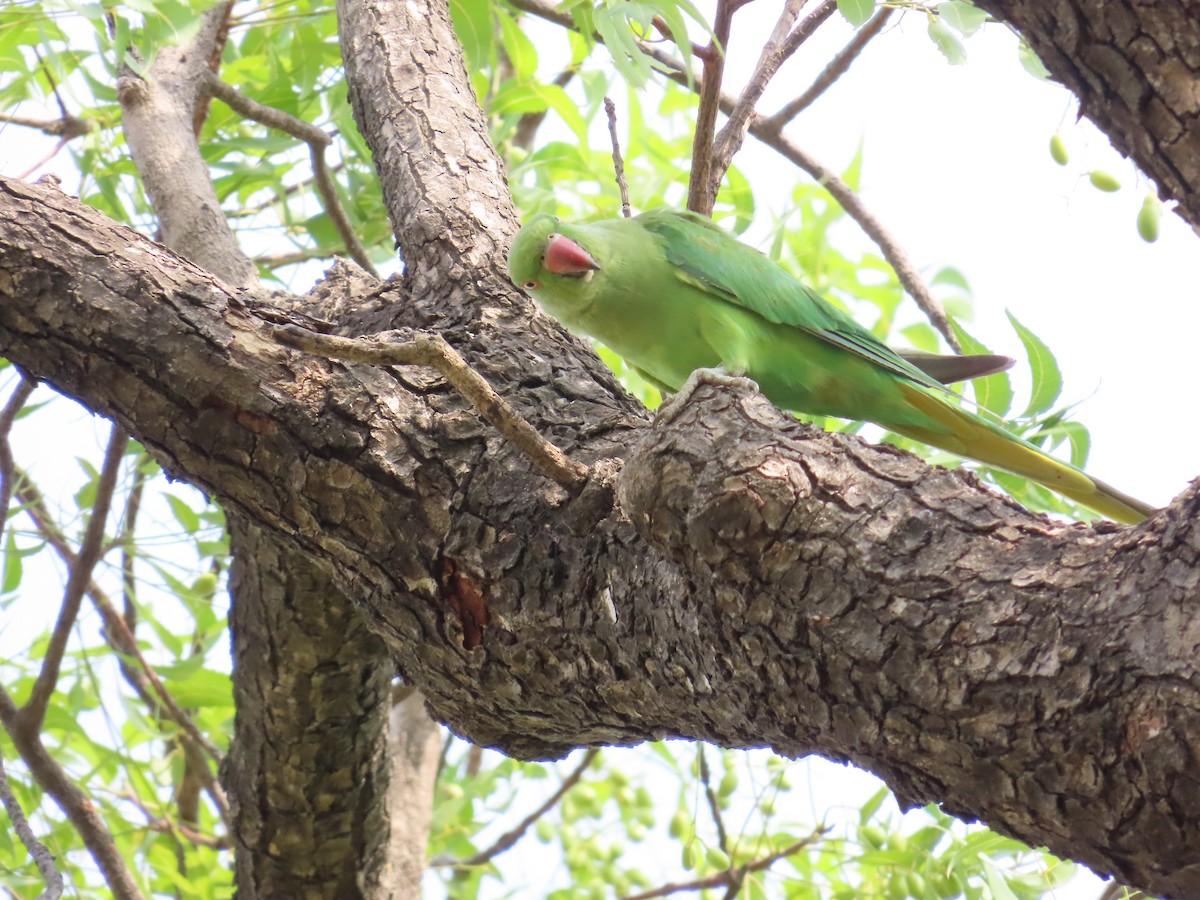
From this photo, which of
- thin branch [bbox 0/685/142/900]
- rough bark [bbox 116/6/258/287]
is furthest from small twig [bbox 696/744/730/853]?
rough bark [bbox 116/6/258/287]

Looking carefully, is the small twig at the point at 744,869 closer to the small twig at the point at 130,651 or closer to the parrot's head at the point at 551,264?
the small twig at the point at 130,651

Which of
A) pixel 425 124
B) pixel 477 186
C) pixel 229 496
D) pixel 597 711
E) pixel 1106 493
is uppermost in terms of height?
pixel 425 124

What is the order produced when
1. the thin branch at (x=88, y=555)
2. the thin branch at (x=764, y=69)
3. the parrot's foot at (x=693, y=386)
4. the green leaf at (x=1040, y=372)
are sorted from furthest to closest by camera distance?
the thin branch at (x=88, y=555)
the green leaf at (x=1040, y=372)
the thin branch at (x=764, y=69)
the parrot's foot at (x=693, y=386)

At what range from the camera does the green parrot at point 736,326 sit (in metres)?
2.69

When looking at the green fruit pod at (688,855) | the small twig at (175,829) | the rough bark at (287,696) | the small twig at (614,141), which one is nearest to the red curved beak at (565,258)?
the small twig at (614,141)

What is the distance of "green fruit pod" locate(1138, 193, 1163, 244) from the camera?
98.7 inches

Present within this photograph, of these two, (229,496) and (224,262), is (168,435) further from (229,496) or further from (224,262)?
(224,262)

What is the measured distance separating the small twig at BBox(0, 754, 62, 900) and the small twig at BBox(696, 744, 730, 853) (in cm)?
167

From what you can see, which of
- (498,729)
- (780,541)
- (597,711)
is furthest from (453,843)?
(780,541)

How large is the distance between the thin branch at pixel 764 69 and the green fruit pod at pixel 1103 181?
77cm

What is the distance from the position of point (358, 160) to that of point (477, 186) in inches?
44.4

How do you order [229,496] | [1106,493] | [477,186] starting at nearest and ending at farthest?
[229,496]
[1106,493]
[477,186]

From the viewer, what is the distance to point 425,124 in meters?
2.75

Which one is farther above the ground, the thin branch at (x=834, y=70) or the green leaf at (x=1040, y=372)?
the thin branch at (x=834, y=70)
